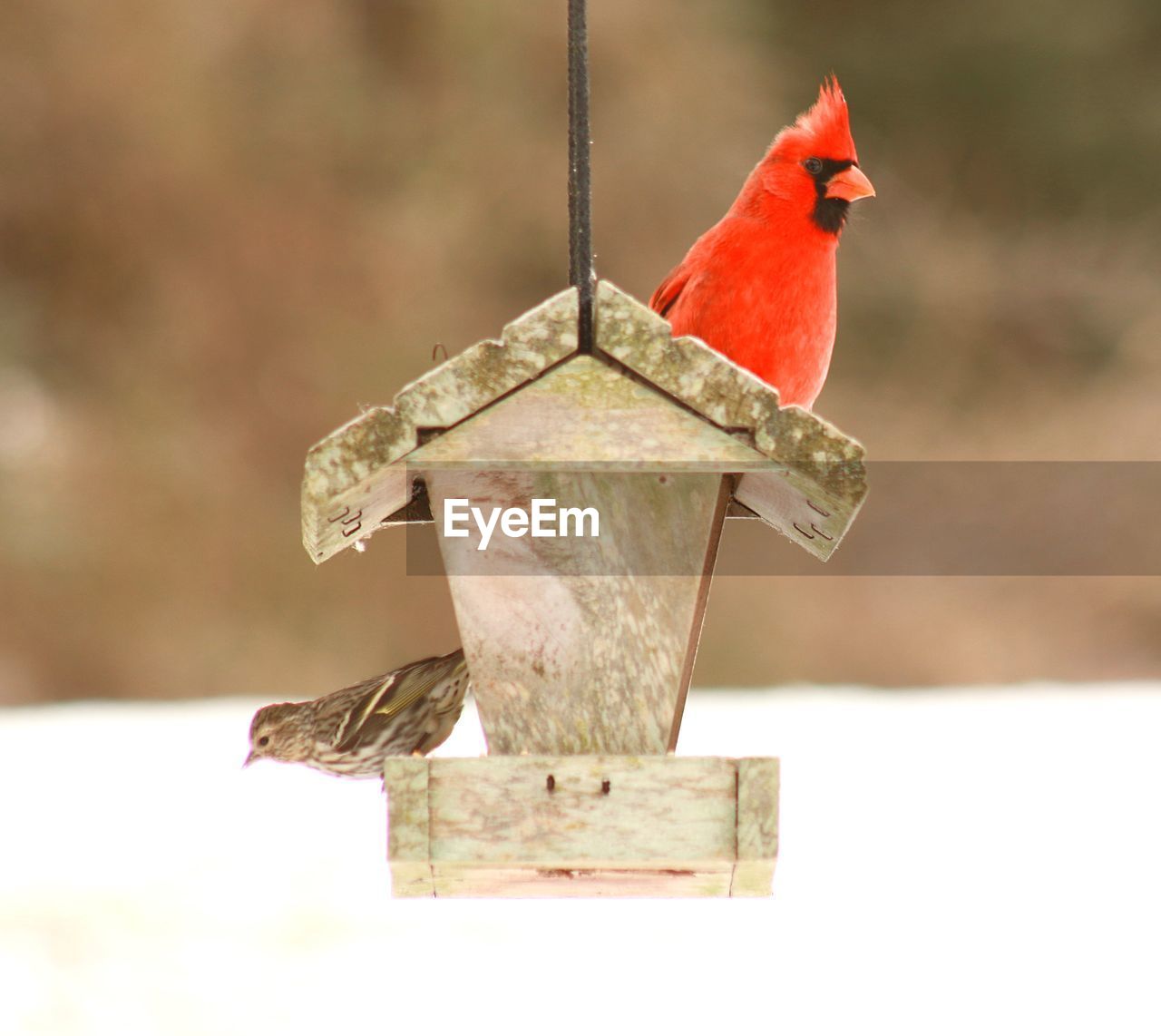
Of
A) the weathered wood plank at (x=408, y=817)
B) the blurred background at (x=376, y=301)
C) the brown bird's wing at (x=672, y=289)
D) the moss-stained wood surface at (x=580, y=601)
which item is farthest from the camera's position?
the blurred background at (x=376, y=301)

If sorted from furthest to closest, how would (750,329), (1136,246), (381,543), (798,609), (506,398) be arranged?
(1136,246), (798,609), (381,543), (750,329), (506,398)

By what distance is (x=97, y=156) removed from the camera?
659cm

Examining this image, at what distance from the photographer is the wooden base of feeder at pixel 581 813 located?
1.67 metres

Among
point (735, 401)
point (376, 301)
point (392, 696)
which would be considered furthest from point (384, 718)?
point (376, 301)

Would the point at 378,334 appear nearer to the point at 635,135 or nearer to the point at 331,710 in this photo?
the point at 635,135

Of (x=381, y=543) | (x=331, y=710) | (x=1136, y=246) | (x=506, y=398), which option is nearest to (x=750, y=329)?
(x=506, y=398)

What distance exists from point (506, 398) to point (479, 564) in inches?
7.5

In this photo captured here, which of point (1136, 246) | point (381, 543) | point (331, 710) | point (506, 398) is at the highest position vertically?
point (1136, 246)

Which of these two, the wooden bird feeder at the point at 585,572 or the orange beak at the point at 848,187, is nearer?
the wooden bird feeder at the point at 585,572

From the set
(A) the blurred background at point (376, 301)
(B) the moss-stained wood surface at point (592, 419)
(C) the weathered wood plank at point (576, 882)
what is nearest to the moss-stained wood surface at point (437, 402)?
(B) the moss-stained wood surface at point (592, 419)

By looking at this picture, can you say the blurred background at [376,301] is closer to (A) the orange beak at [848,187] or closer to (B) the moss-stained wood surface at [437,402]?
(A) the orange beak at [848,187]

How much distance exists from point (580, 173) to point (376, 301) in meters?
4.90

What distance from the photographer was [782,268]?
222 cm

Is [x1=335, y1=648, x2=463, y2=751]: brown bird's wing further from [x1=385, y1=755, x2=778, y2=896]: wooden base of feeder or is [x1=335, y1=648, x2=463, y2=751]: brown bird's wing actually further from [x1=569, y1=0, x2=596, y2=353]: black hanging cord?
[x1=569, y1=0, x2=596, y2=353]: black hanging cord
